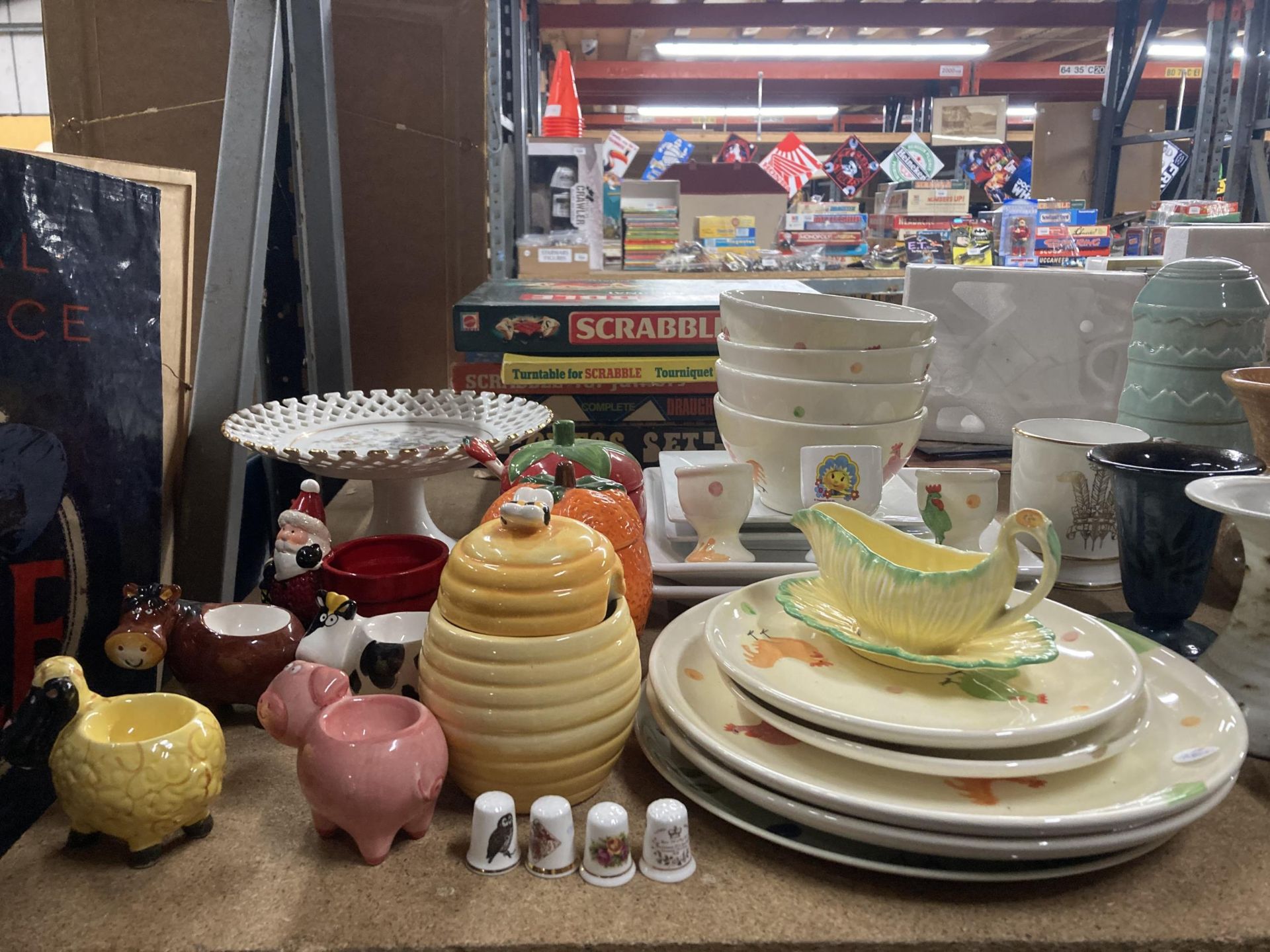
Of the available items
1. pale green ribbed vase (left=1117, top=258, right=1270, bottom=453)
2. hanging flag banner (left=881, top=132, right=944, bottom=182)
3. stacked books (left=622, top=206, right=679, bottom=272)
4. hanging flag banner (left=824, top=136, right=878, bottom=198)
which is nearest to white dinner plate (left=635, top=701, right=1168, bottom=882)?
pale green ribbed vase (left=1117, top=258, right=1270, bottom=453)

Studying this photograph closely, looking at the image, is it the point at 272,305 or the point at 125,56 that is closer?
the point at 272,305

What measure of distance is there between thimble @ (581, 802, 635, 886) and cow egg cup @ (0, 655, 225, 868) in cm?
21

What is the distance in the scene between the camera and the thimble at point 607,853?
1.60 ft

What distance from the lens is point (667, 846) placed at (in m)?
0.49

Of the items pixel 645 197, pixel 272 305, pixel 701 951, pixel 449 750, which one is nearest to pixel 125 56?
pixel 272 305

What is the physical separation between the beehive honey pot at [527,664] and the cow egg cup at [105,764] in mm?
128

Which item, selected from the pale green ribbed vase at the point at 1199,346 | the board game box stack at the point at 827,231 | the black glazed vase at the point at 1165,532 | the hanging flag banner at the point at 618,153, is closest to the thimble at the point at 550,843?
the black glazed vase at the point at 1165,532

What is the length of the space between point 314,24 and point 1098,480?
104cm

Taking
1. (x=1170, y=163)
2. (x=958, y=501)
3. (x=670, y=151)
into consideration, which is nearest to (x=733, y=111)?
(x=670, y=151)

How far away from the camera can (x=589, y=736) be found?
1.75 ft

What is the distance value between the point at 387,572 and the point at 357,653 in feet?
0.45

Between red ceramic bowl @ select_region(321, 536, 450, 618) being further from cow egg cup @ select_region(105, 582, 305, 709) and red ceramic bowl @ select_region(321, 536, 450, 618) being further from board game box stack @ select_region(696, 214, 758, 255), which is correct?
board game box stack @ select_region(696, 214, 758, 255)

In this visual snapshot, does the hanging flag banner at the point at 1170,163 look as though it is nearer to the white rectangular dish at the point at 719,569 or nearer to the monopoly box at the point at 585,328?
the monopoly box at the point at 585,328

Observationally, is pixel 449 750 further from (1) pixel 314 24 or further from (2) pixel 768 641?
(1) pixel 314 24
